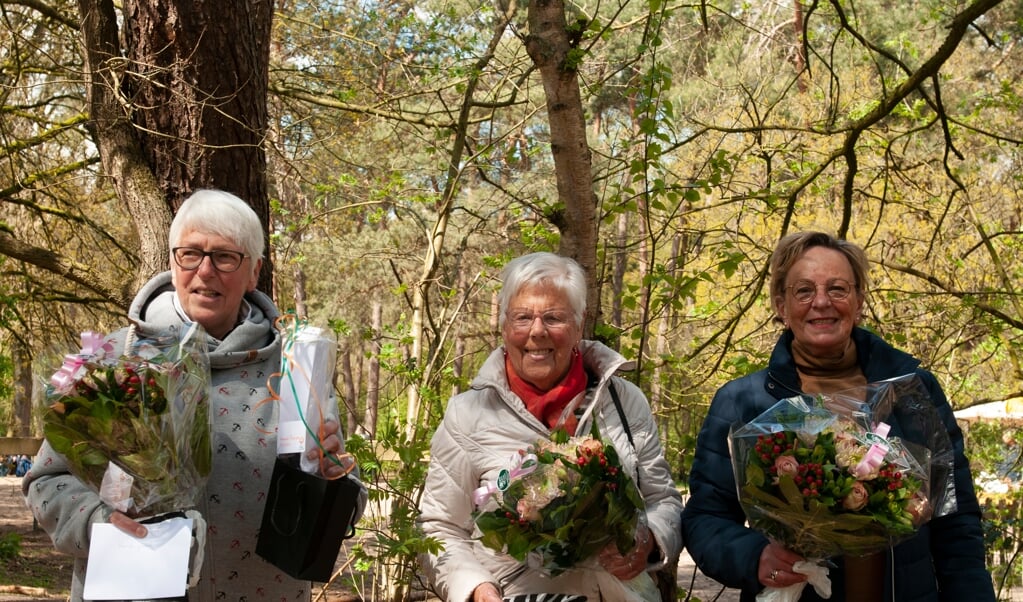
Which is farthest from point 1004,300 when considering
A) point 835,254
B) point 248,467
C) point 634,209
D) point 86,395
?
point 86,395

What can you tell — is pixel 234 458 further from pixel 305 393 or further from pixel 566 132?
pixel 566 132

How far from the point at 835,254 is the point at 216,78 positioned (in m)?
2.38

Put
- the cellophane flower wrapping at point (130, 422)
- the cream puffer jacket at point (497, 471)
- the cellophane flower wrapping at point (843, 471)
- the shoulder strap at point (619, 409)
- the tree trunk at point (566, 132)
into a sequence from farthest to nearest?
1. the tree trunk at point (566, 132)
2. the shoulder strap at point (619, 409)
3. the cream puffer jacket at point (497, 471)
4. the cellophane flower wrapping at point (843, 471)
5. the cellophane flower wrapping at point (130, 422)

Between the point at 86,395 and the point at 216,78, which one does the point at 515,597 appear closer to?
the point at 86,395

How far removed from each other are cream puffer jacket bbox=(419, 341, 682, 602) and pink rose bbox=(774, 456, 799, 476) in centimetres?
48

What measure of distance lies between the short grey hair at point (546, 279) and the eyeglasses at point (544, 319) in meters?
0.04

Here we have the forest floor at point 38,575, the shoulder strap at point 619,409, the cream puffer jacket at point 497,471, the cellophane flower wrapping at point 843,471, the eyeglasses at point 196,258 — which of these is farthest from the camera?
the forest floor at point 38,575

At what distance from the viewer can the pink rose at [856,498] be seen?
85.7 inches

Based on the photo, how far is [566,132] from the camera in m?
3.86

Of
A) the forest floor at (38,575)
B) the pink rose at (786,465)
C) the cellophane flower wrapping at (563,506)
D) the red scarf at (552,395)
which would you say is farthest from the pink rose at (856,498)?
the forest floor at (38,575)

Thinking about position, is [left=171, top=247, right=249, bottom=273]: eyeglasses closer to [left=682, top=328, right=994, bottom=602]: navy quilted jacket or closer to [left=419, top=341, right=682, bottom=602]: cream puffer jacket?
[left=419, top=341, right=682, bottom=602]: cream puffer jacket

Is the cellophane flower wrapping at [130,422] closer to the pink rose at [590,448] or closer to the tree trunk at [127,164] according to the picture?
the pink rose at [590,448]

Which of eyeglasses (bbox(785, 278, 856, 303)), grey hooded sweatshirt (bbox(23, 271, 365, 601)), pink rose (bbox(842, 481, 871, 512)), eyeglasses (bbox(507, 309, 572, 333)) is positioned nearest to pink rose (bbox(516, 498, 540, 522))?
grey hooded sweatshirt (bbox(23, 271, 365, 601))

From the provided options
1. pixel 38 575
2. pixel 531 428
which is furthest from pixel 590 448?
pixel 38 575
